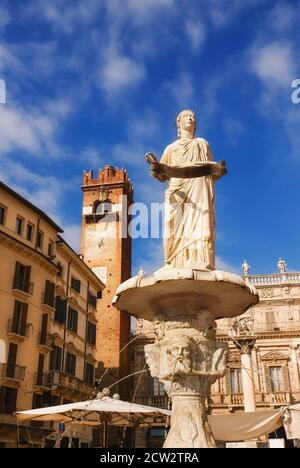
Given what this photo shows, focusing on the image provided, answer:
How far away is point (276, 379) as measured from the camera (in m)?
38.4

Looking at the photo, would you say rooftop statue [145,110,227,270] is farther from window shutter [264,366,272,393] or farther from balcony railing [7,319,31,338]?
window shutter [264,366,272,393]

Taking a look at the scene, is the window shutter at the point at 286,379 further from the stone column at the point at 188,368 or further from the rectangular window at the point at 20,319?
the stone column at the point at 188,368

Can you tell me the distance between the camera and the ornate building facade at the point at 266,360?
1485 inches

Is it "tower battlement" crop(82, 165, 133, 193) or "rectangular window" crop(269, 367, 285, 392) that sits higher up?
"tower battlement" crop(82, 165, 133, 193)

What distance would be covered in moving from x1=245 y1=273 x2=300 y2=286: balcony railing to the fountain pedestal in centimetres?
3404

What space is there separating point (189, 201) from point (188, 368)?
2.81 m

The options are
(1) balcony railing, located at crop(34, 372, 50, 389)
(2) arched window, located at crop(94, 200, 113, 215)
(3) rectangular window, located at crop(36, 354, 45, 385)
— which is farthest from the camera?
(2) arched window, located at crop(94, 200, 113, 215)

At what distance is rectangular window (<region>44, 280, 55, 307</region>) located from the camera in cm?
2916

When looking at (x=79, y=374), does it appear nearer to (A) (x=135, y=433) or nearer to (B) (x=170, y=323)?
(A) (x=135, y=433)

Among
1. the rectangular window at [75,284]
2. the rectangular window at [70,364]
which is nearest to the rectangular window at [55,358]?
the rectangular window at [70,364]

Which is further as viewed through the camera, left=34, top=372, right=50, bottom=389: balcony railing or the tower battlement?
the tower battlement

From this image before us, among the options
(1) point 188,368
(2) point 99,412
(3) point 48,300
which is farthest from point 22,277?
(1) point 188,368

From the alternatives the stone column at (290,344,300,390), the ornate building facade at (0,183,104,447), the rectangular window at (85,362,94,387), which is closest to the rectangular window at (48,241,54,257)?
the ornate building facade at (0,183,104,447)

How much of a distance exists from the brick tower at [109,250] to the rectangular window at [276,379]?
12494 mm
